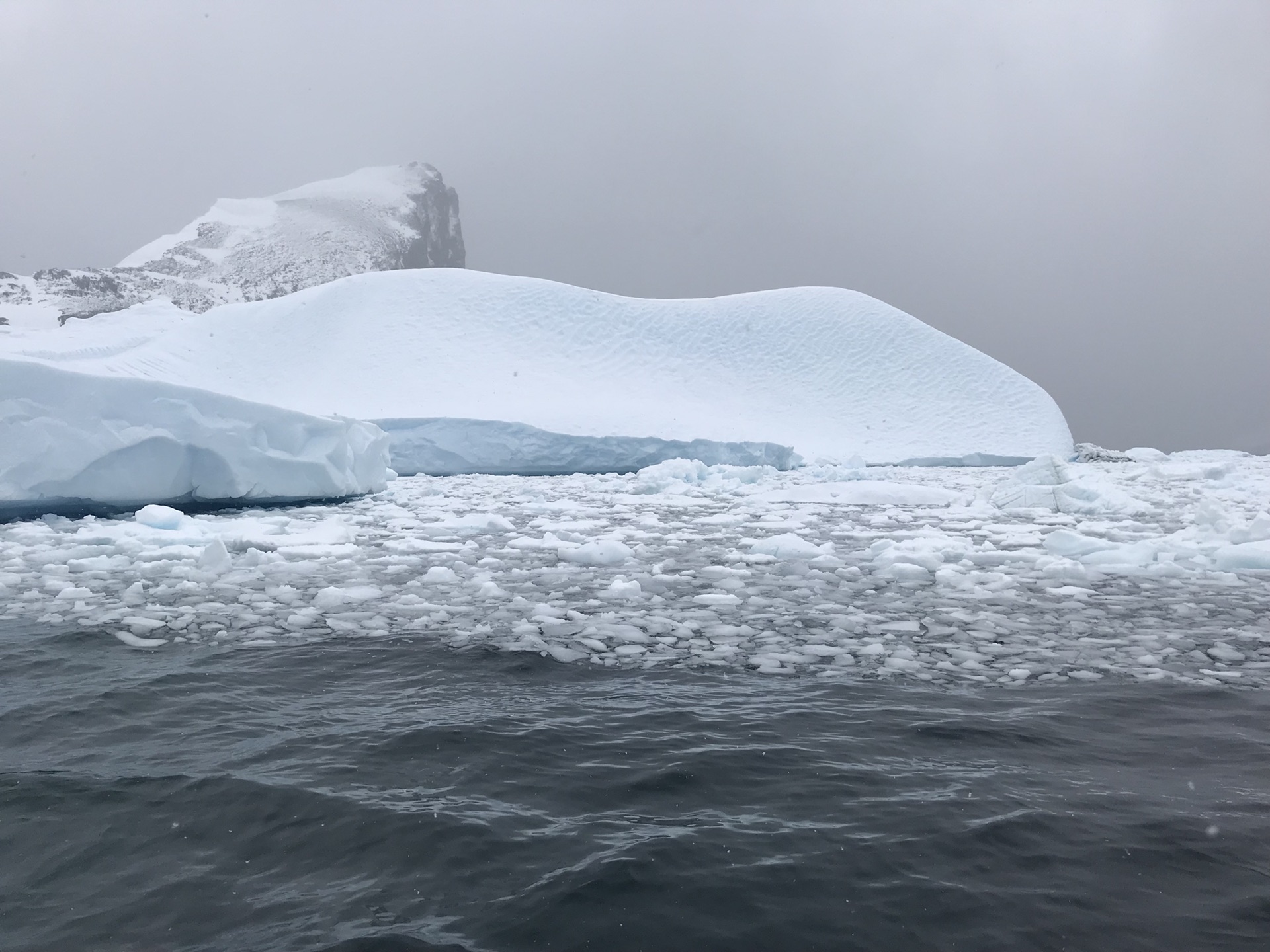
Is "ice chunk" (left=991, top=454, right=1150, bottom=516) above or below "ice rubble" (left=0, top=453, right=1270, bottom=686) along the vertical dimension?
above

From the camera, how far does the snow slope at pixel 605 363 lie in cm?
2089

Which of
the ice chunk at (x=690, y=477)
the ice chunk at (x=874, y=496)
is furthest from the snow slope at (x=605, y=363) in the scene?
the ice chunk at (x=874, y=496)

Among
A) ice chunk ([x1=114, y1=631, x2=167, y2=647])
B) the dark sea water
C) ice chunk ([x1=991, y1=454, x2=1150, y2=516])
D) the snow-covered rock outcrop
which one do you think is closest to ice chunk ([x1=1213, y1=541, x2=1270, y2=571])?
the dark sea water

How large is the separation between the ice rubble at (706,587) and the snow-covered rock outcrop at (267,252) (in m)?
52.8

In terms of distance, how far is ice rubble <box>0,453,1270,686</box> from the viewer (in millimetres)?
→ 4105

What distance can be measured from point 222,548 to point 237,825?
436 centimetres

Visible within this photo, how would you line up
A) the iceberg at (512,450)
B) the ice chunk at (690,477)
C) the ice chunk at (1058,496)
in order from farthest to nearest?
the iceberg at (512,450) → the ice chunk at (690,477) → the ice chunk at (1058,496)

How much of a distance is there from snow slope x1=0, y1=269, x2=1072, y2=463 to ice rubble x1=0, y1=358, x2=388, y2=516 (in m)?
7.44

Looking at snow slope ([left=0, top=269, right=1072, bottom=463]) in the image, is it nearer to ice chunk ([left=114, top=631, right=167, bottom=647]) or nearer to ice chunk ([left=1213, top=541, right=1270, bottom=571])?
ice chunk ([left=1213, top=541, right=1270, bottom=571])

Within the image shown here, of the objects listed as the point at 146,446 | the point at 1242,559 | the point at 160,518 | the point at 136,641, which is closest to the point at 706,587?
the point at 136,641

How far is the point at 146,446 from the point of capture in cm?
982

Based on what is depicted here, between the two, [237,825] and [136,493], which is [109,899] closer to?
[237,825]

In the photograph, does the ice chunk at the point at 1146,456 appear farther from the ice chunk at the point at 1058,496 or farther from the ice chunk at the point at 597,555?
the ice chunk at the point at 597,555

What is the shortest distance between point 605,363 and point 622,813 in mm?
23096
